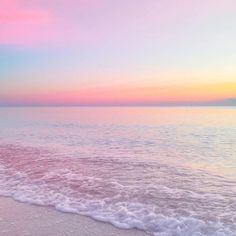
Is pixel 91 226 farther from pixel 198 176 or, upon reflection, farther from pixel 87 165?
pixel 87 165

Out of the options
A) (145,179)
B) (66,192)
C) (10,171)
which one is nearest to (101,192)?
(66,192)

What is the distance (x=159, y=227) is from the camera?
6020 millimetres

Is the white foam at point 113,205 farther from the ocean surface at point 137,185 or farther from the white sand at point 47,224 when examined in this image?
the white sand at point 47,224

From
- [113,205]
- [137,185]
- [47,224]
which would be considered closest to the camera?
[47,224]

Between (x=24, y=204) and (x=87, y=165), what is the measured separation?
4.69 meters

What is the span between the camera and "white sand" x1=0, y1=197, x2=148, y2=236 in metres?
5.78

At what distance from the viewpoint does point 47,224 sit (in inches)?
244

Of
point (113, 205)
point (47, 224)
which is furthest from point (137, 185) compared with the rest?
point (47, 224)

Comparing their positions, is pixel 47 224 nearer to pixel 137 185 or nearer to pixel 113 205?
pixel 113 205

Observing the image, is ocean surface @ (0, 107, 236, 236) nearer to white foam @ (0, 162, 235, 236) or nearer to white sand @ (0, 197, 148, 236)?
white foam @ (0, 162, 235, 236)

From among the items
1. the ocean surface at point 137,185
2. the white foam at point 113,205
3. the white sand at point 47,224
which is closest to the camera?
the white sand at point 47,224

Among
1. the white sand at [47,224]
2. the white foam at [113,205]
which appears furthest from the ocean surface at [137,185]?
the white sand at [47,224]

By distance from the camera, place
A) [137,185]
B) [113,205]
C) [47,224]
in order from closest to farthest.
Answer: [47,224], [113,205], [137,185]

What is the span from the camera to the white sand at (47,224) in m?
5.78
